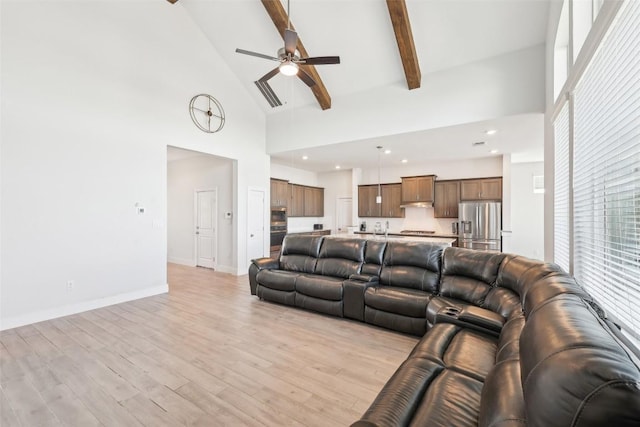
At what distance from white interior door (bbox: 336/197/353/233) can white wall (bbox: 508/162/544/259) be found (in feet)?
14.9

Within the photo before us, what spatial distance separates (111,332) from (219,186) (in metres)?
3.92

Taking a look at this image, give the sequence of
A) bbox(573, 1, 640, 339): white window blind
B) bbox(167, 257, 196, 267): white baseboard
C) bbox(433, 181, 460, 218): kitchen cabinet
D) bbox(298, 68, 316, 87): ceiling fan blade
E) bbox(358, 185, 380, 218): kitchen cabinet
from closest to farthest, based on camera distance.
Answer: bbox(573, 1, 640, 339): white window blind, bbox(298, 68, 316, 87): ceiling fan blade, bbox(167, 257, 196, 267): white baseboard, bbox(433, 181, 460, 218): kitchen cabinet, bbox(358, 185, 380, 218): kitchen cabinet

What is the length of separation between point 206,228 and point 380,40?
5.42m

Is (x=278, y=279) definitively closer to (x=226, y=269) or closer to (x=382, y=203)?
(x=226, y=269)

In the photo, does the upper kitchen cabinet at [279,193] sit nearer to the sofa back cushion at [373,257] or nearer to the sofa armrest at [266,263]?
the sofa armrest at [266,263]

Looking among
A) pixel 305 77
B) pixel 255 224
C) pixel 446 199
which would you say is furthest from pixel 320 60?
pixel 446 199

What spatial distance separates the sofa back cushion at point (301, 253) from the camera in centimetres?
437

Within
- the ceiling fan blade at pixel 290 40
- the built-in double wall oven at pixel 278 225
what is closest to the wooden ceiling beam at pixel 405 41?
the ceiling fan blade at pixel 290 40

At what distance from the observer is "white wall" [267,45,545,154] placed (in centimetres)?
411

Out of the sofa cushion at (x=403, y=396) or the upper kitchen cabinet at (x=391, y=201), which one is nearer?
the sofa cushion at (x=403, y=396)

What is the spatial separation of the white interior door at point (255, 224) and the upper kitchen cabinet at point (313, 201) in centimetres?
239

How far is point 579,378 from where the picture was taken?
68 centimetres

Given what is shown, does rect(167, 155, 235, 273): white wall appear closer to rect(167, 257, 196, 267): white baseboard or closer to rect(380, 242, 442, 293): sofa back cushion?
rect(167, 257, 196, 267): white baseboard

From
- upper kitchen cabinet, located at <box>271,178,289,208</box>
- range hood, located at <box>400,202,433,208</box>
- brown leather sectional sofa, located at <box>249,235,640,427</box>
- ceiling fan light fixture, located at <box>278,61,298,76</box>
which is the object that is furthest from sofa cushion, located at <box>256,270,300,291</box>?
range hood, located at <box>400,202,433,208</box>
